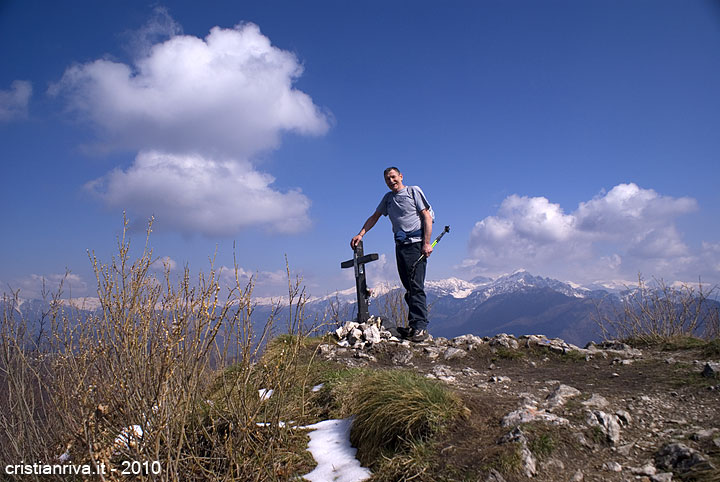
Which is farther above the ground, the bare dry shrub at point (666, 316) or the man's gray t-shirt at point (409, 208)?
the man's gray t-shirt at point (409, 208)

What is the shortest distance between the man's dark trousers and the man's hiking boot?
0.08 metres

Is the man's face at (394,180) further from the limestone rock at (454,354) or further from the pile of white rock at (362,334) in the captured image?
the limestone rock at (454,354)

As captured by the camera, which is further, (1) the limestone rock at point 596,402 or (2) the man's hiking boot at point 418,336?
(2) the man's hiking boot at point 418,336

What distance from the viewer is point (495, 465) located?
2635 mm

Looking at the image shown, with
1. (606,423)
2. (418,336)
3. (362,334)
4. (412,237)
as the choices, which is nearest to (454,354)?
(418,336)

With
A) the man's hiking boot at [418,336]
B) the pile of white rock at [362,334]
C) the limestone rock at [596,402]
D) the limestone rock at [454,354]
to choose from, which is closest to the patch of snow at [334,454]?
the limestone rock at [596,402]

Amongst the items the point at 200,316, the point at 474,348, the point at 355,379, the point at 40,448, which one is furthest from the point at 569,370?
the point at 40,448

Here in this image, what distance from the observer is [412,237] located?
23.7ft

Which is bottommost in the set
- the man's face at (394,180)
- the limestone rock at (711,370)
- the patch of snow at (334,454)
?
the patch of snow at (334,454)

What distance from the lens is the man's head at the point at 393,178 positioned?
7.28 meters

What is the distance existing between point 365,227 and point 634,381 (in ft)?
17.2

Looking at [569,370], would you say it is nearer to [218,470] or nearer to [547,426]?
[547,426]

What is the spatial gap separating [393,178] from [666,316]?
5.89 m

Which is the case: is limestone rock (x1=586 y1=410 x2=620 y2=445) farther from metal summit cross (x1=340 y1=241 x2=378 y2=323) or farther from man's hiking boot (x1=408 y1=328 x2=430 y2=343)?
metal summit cross (x1=340 y1=241 x2=378 y2=323)
